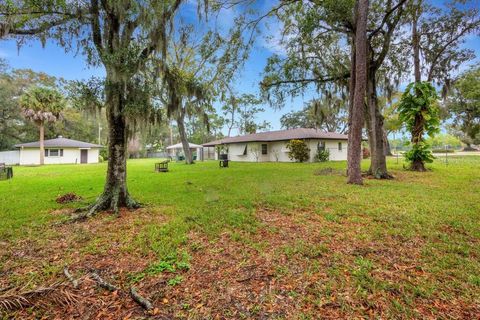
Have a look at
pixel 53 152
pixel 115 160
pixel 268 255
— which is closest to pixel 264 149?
pixel 115 160

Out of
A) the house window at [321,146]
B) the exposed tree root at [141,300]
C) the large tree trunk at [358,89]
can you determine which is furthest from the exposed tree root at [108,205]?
the house window at [321,146]

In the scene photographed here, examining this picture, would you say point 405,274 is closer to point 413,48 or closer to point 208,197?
point 208,197

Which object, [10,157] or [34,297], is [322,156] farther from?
[10,157]

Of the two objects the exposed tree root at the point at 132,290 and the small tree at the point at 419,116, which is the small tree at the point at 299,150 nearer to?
the small tree at the point at 419,116

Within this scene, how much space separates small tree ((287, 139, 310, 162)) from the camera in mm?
19438

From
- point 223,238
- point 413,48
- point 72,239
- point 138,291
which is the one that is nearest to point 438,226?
point 223,238

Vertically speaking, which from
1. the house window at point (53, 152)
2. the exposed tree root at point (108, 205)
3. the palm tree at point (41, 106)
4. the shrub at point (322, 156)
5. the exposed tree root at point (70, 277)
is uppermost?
the palm tree at point (41, 106)

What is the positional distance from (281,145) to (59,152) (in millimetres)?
23694

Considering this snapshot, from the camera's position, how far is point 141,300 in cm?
225

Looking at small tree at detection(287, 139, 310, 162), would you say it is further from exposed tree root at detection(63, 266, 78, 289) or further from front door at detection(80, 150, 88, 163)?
front door at detection(80, 150, 88, 163)

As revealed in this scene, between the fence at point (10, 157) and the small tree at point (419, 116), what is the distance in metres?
33.1

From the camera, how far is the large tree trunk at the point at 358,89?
25.5 ft

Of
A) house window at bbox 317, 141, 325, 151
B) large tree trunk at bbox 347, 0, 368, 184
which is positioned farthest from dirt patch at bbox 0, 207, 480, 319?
house window at bbox 317, 141, 325, 151

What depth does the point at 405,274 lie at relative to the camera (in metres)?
2.63
